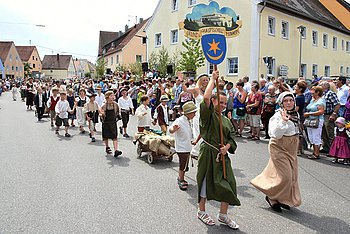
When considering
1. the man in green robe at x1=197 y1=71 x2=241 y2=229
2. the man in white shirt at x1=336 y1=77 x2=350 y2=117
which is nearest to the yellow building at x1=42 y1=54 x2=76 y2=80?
the man in white shirt at x1=336 y1=77 x2=350 y2=117

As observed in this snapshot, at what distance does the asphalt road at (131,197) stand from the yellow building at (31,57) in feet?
328

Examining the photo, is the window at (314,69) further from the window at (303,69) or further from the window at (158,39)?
the window at (158,39)

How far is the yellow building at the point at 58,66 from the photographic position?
106975 mm

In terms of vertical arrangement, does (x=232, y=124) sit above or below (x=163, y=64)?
below

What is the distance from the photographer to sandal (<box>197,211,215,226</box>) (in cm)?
466

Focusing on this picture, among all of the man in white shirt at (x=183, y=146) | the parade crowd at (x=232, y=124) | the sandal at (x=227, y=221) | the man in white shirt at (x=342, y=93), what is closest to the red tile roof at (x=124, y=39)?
the parade crowd at (x=232, y=124)

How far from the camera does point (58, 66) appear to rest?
354ft

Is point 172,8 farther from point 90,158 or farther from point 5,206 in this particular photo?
point 5,206

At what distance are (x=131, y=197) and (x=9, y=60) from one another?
8819cm

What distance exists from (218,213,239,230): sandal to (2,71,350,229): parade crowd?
0.04ft

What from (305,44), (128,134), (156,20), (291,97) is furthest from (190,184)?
(156,20)

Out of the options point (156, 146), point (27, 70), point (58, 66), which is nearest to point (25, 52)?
point (58, 66)

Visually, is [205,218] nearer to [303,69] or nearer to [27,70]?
[303,69]

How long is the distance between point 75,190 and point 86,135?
6.84m
